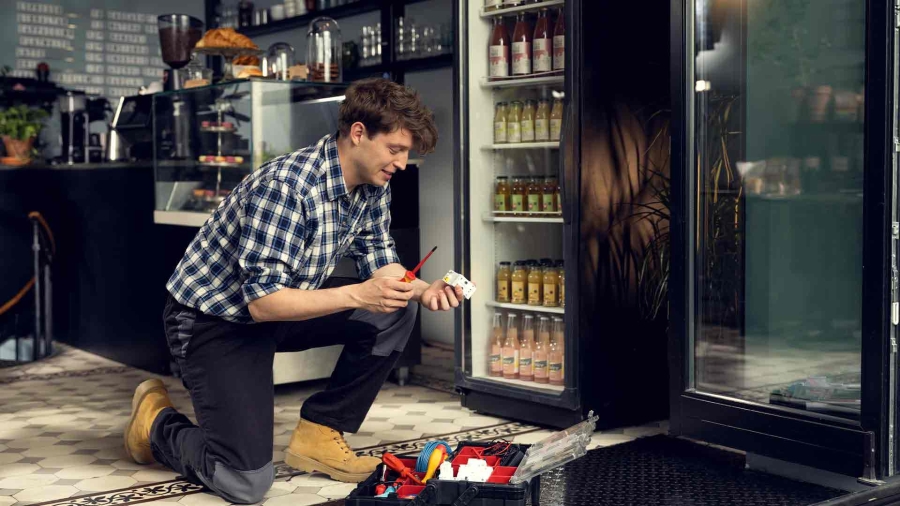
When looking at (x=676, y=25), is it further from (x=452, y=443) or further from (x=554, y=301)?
(x=452, y=443)

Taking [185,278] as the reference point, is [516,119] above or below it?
above

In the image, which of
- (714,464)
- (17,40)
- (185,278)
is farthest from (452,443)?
(17,40)

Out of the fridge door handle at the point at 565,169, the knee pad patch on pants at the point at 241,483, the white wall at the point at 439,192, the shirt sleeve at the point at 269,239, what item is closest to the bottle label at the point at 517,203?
the fridge door handle at the point at 565,169

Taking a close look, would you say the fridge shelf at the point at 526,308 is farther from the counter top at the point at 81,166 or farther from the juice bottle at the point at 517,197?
the counter top at the point at 81,166

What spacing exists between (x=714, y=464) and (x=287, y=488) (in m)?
1.48

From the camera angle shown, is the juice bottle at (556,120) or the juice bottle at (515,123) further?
the juice bottle at (515,123)

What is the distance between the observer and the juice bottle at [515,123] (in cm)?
443

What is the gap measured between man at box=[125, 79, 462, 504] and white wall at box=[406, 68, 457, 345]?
2.78 metres

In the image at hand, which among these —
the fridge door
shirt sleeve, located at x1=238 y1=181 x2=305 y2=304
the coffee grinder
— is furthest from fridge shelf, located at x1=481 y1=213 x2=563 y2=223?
the coffee grinder

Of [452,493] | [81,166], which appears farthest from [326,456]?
[81,166]

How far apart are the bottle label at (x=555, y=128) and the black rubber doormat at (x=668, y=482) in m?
1.30

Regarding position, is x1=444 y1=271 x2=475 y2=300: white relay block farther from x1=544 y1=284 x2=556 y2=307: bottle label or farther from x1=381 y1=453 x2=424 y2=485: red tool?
x1=544 y1=284 x2=556 y2=307: bottle label

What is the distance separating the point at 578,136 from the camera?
3986 millimetres

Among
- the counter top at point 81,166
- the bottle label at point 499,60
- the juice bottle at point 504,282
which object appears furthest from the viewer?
the counter top at point 81,166
